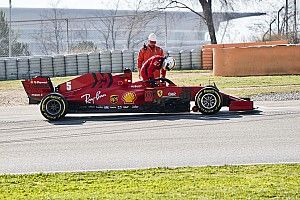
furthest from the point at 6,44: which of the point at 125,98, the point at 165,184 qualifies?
the point at 165,184

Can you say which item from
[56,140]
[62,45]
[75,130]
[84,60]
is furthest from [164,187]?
[62,45]

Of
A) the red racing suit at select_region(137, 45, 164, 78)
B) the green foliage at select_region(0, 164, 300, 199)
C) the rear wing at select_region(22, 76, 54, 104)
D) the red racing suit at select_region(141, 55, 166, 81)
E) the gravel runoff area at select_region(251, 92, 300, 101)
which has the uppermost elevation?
the red racing suit at select_region(137, 45, 164, 78)

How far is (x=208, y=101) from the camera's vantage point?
16.7m

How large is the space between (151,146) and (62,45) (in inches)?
1874

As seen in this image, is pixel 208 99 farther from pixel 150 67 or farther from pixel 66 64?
pixel 66 64

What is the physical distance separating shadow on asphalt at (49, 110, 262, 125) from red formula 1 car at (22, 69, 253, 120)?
15cm

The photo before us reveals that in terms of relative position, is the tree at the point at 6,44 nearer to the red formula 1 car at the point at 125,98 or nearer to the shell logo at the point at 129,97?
the red formula 1 car at the point at 125,98

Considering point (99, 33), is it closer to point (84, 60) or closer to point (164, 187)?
point (84, 60)

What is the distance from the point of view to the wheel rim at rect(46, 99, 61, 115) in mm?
16672

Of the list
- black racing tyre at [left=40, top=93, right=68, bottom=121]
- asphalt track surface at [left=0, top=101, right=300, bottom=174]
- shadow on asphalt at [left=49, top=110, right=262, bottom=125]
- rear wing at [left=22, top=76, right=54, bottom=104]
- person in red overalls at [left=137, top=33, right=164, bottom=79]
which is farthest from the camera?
person in red overalls at [left=137, top=33, right=164, bottom=79]

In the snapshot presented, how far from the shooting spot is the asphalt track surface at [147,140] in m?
10.9

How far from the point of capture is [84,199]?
7.87 meters

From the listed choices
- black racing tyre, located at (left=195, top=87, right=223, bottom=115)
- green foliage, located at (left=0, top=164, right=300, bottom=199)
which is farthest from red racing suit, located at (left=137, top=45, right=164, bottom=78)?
green foliage, located at (left=0, top=164, right=300, bottom=199)

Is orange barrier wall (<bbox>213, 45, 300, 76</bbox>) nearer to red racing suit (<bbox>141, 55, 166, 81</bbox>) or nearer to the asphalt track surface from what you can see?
the asphalt track surface
